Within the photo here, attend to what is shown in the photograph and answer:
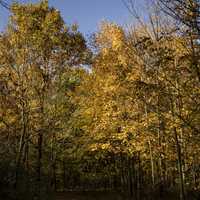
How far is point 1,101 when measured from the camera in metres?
21.4

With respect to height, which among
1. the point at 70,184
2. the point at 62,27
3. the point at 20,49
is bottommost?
the point at 70,184

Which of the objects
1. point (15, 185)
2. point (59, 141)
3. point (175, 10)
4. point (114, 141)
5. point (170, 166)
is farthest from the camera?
point (59, 141)

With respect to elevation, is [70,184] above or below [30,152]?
below

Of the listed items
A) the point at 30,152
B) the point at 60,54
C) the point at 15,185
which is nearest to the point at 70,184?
the point at 30,152

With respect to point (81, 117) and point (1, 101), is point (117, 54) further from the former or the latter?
point (1, 101)

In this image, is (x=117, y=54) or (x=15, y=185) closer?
(x=15, y=185)

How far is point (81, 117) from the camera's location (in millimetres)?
24531

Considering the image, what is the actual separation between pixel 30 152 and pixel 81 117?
28.1 feet

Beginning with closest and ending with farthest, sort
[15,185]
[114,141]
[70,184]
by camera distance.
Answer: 1. [15,185]
2. [114,141]
3. [70,184]

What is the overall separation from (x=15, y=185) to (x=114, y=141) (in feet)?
33.6

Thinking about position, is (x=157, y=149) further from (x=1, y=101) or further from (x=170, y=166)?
(x=1, y=101)

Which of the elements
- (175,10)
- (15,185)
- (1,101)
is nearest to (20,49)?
(1,101)

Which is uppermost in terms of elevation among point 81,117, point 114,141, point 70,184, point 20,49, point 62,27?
point 62,27

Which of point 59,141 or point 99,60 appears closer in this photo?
point 99,60
